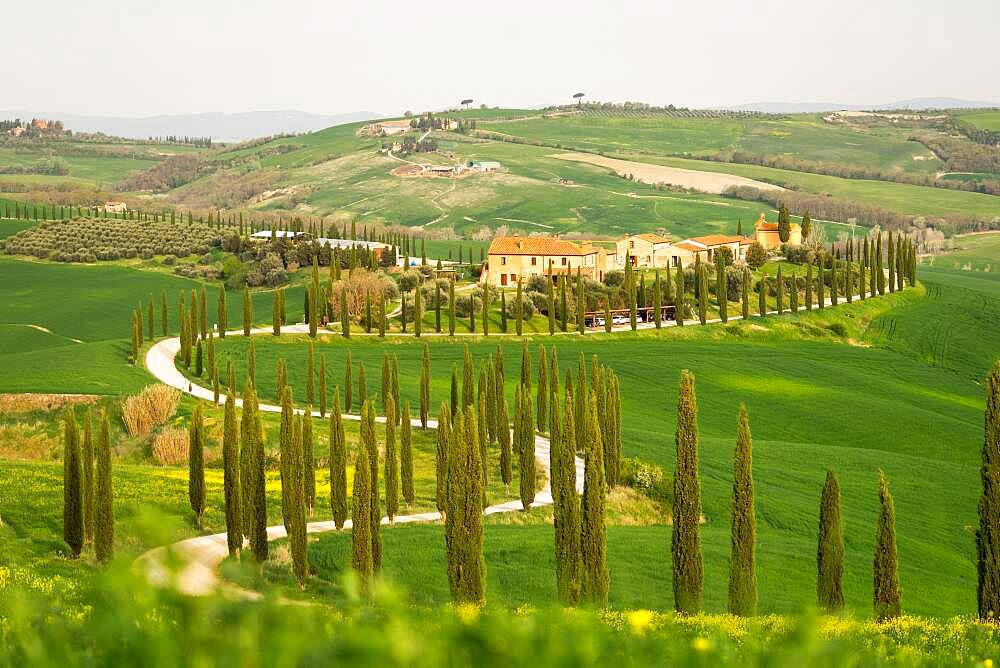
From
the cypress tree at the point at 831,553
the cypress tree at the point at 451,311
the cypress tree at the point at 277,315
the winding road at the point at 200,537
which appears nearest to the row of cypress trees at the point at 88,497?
the winding road at the point at 200,537

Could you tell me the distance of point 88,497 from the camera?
41.3 metres

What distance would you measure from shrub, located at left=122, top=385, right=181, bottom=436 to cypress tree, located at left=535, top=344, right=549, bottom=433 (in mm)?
24892

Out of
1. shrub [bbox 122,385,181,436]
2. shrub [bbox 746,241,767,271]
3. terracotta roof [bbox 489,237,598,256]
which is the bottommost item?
shrub [bbox 122,385,181,436]

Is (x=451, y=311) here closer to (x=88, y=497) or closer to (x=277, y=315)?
(x=277, y=315)

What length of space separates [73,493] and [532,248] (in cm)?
9482

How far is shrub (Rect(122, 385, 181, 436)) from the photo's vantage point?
224 feet

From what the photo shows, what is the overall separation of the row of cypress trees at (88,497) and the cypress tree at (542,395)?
3127 cm

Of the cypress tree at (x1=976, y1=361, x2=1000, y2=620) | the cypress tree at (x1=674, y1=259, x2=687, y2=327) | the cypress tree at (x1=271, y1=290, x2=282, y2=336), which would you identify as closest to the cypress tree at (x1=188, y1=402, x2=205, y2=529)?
the cypress tree at (x1=976, y1=361, x2=1000, y2=620)

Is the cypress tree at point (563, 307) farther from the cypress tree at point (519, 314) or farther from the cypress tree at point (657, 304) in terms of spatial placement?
the cypress tree at point (657, 304)

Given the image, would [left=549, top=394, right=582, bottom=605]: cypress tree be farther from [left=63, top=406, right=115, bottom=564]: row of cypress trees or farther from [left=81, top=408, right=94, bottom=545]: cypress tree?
[left=81, top=408, right=94, bottom=545]: cypress tree

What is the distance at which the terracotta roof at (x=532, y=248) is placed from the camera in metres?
131

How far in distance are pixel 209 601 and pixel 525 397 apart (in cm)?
5273

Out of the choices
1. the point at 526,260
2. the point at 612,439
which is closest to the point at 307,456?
the point at 612,439

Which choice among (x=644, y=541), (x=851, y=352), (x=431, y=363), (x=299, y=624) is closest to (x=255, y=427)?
(x=644, y=541)
